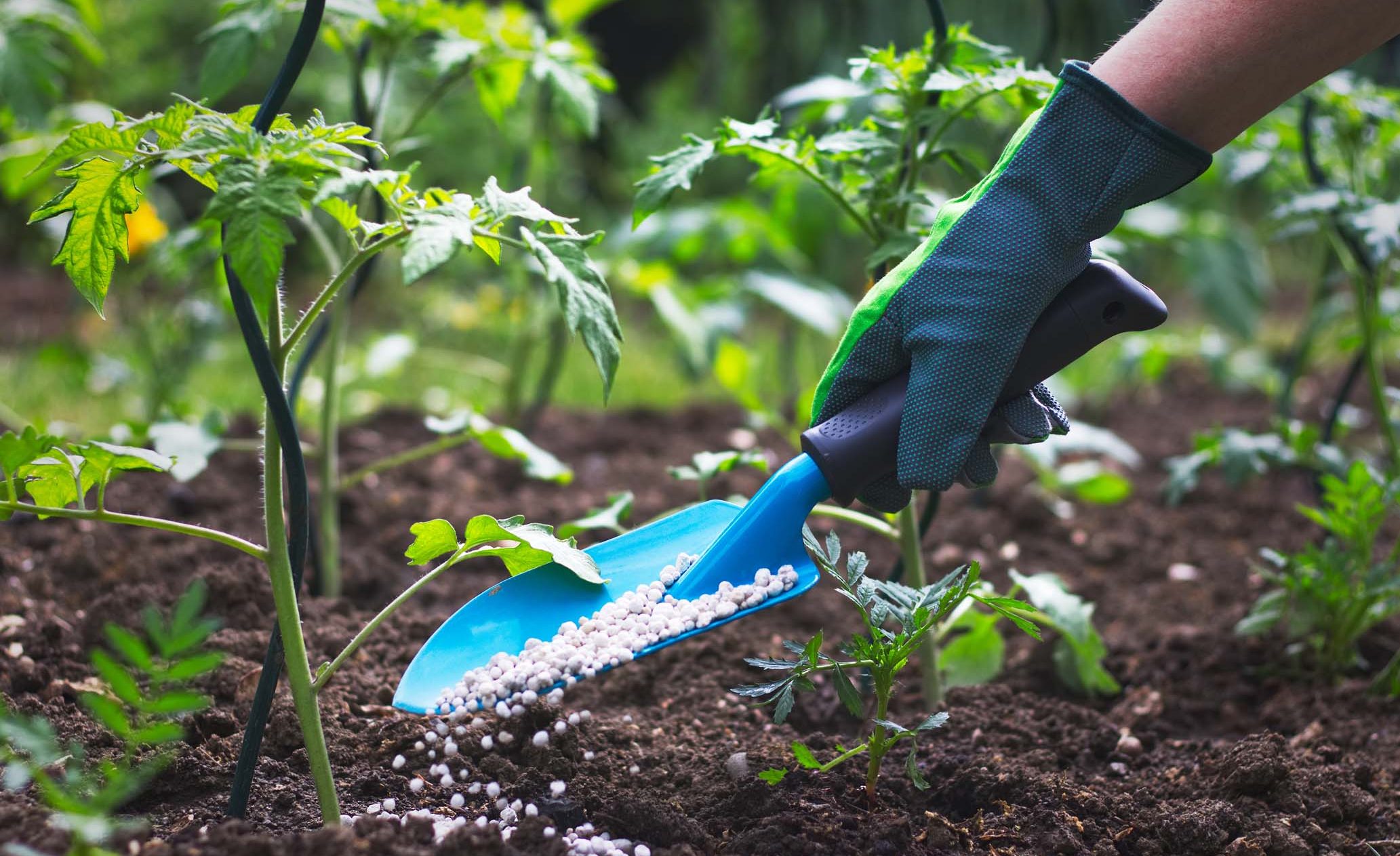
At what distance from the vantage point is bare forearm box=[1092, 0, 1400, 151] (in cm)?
120

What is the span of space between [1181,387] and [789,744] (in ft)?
9.19

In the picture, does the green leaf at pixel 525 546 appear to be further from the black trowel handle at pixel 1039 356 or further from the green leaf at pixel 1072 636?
the green leaf at pixel 1072 636

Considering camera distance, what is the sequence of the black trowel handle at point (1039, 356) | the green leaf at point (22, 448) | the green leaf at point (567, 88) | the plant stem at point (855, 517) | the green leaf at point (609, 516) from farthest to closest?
the green leaf at point (567, 88) → the green leaf at point (609, 516) → the plant stem at point (855, 517) → the black trowel handle at point (1039, 356) → the green leaf at point (22, 448)

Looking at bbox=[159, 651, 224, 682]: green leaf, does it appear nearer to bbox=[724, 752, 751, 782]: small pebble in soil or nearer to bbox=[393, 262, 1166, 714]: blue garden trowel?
Answer: bbox=[393, 262, 1166, 714]: blue garden trowel

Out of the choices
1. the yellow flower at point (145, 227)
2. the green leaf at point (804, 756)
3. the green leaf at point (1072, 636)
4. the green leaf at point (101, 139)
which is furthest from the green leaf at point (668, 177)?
the yellow flower at point (145, 227)

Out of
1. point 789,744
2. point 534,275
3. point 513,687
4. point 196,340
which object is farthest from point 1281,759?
point 196,340

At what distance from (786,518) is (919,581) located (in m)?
0.33

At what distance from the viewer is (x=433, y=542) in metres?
1.20

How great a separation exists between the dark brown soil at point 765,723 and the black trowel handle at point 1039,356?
0.39m

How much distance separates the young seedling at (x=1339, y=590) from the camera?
168cm

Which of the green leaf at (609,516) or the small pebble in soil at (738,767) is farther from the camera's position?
the green leaf at (609,516)

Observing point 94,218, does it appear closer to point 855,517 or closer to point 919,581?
point 855,517

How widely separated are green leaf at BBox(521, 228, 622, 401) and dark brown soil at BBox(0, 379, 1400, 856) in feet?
1.68

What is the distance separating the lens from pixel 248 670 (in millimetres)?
1508
